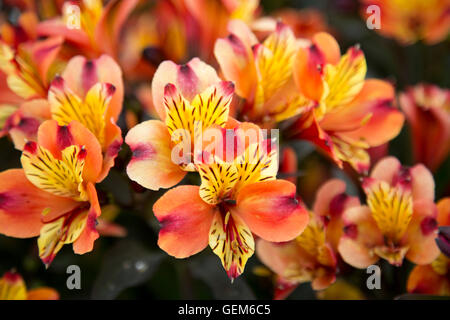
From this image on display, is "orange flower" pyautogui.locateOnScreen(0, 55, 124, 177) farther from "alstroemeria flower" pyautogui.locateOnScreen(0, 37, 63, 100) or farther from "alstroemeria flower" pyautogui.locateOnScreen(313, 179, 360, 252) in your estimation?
"alstroemeria flower" pyautogui.locateOnScreen(313, 179, 360, 252)

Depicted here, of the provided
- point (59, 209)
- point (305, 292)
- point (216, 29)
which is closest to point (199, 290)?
point (305, 292)

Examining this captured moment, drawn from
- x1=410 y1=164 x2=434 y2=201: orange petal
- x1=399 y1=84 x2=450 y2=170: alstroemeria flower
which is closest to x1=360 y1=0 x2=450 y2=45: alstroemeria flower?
x1=399 y1=84 x2=450 y2=170: alstroemeria flower

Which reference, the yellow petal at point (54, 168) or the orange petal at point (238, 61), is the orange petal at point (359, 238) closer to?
the orange petal at point (238, 61)

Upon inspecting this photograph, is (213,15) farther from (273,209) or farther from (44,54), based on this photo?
(273,209)

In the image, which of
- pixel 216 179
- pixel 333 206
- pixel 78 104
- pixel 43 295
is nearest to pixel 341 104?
pixel 333 206

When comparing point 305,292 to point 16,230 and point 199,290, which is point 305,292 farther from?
point 16,230

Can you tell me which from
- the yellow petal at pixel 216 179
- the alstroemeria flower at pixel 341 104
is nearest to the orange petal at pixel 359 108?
the alstroemeria flower at pixel 341 104
